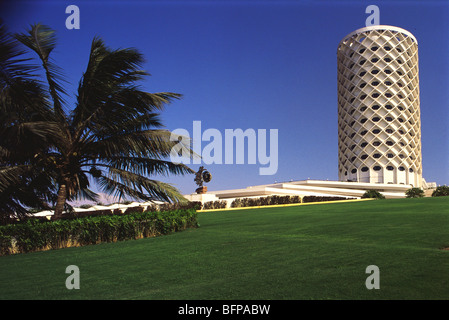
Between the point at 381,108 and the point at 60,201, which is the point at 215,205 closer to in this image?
the point at 60,201

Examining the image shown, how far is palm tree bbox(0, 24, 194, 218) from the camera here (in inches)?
421

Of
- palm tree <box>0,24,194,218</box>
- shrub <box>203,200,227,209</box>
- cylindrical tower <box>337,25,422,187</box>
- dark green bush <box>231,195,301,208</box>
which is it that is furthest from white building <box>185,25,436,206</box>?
palm tree <box>0,24,194,218</box>

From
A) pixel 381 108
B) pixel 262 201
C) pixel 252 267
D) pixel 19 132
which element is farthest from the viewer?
pixel 381 108

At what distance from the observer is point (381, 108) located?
2798 inches

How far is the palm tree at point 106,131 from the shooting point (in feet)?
35.1

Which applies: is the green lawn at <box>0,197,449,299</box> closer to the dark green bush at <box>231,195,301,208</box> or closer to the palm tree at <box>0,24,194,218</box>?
the palm tree at <box>0,24,194,218</box>

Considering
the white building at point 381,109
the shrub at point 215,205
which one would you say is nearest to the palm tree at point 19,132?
the shrub at point 215,205

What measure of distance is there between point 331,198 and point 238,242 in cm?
2372

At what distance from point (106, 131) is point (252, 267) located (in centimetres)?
703

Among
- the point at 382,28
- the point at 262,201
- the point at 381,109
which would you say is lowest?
the point at 262,201

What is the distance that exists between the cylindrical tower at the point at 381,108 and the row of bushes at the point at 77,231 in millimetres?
66853

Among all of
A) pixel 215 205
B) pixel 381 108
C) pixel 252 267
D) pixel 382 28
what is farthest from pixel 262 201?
pixel 382 28

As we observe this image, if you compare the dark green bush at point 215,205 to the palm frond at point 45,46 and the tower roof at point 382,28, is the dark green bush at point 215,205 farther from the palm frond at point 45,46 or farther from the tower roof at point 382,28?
the tower roof at point 382,28

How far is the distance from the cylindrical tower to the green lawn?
2612 inches
